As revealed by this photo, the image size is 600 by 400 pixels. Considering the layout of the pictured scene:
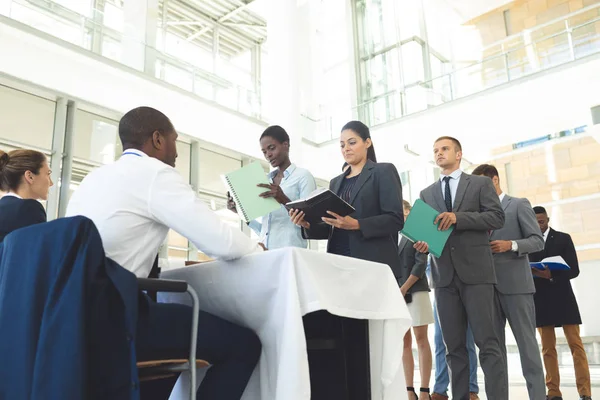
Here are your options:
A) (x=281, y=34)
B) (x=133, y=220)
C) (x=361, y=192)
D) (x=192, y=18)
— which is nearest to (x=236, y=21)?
(x=192, y=18)

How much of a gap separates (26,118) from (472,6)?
8953 mm

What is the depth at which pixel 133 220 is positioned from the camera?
65.7 inches

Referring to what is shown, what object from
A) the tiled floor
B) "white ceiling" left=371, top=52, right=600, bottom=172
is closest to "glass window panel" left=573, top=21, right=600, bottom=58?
"white ceiling" left=371, top=52, right=600, bottom=172

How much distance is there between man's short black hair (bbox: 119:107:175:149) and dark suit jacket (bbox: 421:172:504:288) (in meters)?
1.70

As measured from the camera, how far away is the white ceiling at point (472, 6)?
36.2 feet

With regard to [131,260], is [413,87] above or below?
above

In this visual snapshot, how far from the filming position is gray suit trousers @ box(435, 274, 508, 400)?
2.76 metres

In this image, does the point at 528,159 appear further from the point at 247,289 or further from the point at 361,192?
the point at 247,289

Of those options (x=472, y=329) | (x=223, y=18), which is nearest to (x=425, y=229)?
(x=472, y=329)

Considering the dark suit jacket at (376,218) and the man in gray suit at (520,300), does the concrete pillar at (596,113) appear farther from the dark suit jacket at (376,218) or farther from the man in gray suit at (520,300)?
the dark suit jacket at (376,218)

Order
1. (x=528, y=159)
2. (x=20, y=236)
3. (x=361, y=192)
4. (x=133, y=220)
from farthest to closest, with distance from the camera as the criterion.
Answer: (x=528, y=159) < (x=361, y=192) < (x=133, y=220) < (x=20, y=236)

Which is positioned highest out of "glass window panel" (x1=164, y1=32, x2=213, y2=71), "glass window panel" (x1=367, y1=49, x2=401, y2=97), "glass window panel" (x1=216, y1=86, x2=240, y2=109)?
"glass window panel" (x1=164, y1=32, x2=213, y2=71)

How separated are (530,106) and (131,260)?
26.4 feet

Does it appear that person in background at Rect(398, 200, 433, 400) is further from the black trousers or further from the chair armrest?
the chair armrest
